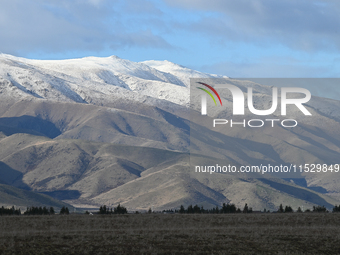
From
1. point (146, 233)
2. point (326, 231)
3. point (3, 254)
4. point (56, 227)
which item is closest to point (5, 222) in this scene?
point (56, 227)

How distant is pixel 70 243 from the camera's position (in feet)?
143

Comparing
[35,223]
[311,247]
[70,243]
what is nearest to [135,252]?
[70,243]

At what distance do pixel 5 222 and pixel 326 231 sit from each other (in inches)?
1301

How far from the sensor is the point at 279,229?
53.6 meters

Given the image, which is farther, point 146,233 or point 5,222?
point 5,222

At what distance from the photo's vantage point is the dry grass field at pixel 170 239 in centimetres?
4150

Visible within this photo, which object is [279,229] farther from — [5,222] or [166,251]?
[5,222]

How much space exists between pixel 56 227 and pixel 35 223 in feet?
13.9

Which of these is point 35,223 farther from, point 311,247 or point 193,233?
point 311,247

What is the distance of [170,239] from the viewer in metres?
45.9

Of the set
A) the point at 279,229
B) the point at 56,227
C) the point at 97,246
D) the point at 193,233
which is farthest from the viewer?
the point at 56,227

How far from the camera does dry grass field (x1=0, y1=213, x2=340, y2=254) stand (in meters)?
41.5

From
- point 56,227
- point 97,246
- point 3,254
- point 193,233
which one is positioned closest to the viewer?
point 3,254

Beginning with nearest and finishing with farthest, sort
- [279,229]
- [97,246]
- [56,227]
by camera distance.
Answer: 1. [97,246]
2. [279,229]
3. [56,227]
